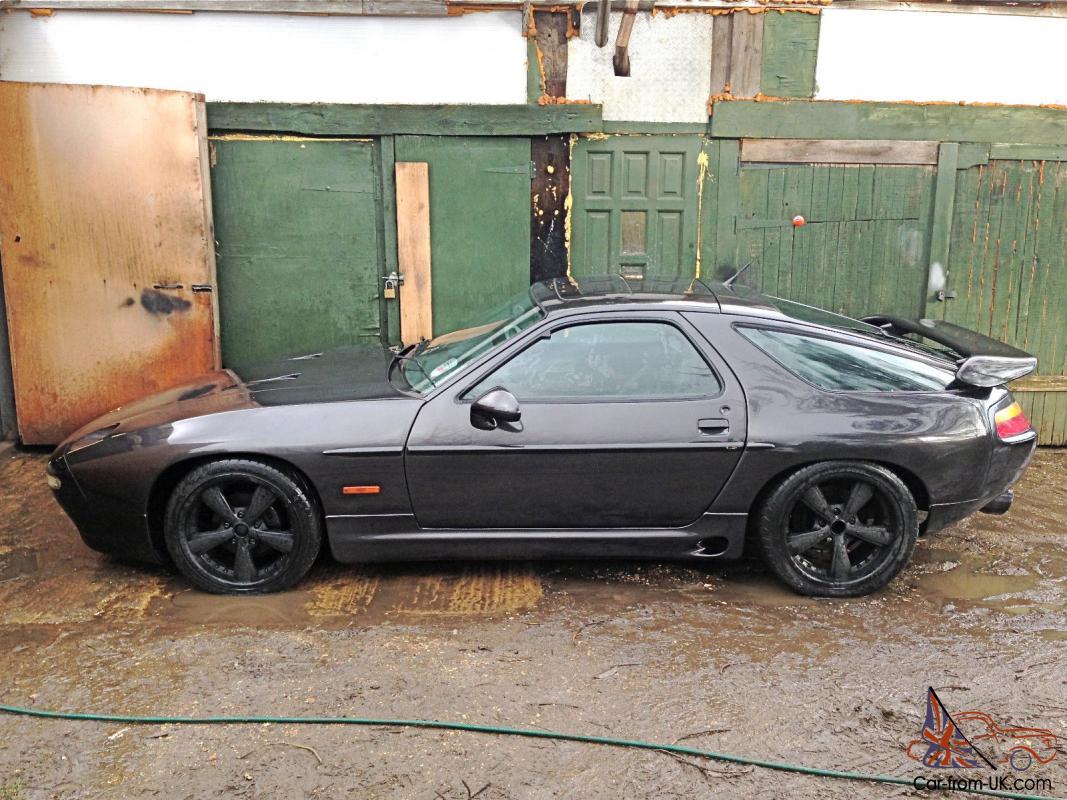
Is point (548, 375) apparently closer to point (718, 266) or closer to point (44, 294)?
point (718, 266)

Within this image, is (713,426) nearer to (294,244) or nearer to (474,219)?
(474,219)

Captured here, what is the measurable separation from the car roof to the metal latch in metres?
2.06

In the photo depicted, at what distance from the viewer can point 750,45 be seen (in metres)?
7.16

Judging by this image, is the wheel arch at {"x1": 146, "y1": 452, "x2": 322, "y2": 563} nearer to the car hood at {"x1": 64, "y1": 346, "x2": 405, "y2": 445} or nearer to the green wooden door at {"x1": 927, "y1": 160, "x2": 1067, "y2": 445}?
the car hood at {"x1": 64, "y1": 346, "x2": 405, "y2": 445}

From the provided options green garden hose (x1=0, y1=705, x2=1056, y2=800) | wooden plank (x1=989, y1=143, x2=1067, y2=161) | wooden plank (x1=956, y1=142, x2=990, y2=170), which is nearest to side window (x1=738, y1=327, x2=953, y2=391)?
green garden hose (x1=0, y1=705, x2=1056, y2=800)

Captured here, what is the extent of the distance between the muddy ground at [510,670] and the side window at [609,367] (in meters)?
0.97

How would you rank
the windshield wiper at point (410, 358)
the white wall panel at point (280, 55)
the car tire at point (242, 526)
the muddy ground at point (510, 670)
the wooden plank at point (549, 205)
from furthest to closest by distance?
the wooden plank at point (549, 205), the white wall panel at point (280, 55), the windshield wiper at point (410, 358), the car tire at point (242, 526), the muddy ground at point (510, 670)

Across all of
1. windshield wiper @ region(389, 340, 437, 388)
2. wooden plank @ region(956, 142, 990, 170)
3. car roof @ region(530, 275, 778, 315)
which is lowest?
windshield wiper @ region(389, 340, 437, 388)

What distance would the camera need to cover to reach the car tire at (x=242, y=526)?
4.53 m

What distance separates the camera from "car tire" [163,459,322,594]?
453cm

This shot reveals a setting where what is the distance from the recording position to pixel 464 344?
201 inches

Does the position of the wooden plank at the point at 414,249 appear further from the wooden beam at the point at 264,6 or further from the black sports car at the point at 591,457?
the black sports car at the point at 591,457

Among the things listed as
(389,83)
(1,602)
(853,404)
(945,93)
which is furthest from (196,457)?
(945,93)

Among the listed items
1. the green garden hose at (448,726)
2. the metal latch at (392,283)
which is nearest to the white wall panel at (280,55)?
the metal latch at (392,283)
